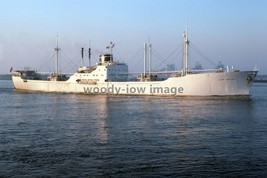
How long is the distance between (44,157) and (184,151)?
6406 mm

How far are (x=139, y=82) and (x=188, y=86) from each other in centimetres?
1167

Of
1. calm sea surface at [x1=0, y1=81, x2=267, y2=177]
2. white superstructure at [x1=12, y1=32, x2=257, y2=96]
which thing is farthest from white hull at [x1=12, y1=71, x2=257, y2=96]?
calm sea surface at [x1=0, y1=81, x2=267, y2=177]

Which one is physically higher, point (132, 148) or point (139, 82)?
point (139, 82)

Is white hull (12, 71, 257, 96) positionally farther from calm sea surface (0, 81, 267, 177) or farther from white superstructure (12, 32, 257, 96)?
calm sea surface (0, 81, 267, 177)

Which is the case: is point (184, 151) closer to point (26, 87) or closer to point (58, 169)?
point (58, 169)

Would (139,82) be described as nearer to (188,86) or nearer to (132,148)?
(188,86)

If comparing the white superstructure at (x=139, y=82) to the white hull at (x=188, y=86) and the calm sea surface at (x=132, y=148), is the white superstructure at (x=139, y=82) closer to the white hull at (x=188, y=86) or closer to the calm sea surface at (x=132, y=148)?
the white hull at (x=188, y=86)

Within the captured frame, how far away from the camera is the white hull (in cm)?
6275

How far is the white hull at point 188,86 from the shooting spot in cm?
6275

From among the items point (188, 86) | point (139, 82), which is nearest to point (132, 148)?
point (188, 86)

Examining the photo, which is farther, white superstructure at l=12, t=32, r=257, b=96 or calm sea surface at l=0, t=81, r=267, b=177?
white superstructure at l=12, t=32, r=257, b=96

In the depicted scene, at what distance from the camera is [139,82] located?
7506 centimetres

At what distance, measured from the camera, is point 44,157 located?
Result: 18.3 meters

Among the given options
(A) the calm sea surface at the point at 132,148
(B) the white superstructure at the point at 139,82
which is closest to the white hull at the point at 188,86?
(B) the white superstructure at the point at 139,82
